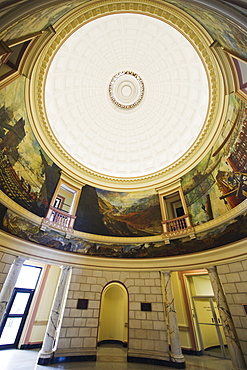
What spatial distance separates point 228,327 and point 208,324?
3749 millimetres

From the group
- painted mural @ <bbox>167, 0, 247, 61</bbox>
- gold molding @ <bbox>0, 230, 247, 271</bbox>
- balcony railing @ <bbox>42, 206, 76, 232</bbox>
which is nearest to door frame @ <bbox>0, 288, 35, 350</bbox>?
gold molding @ <bbox>0, 230, 247, 271</bbox>

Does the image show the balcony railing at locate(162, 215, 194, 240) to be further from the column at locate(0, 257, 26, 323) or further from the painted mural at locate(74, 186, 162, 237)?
the column at locate(0, 257, 26, 323)

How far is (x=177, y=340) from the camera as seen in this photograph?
8.73 meters

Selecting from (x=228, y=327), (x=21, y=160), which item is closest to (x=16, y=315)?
(x=21, y=160)

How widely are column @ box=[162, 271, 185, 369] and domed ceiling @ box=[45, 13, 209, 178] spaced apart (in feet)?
26.8

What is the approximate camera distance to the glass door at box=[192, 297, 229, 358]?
10.4 m

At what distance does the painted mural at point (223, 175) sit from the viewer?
26.3 ft

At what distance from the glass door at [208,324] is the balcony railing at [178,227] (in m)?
4.81

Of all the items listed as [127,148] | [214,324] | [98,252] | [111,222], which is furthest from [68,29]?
[214,324]

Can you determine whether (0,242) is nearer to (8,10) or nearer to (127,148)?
(8,10)

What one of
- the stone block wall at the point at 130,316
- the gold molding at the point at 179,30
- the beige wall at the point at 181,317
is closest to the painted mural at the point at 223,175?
the gold molding at the point at 179,30

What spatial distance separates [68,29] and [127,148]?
9.10 m

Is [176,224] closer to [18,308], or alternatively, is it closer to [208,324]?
[208,324]

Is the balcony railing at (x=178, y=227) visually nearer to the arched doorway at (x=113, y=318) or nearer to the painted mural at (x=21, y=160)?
the arched doorway at (x=113, y=318)
